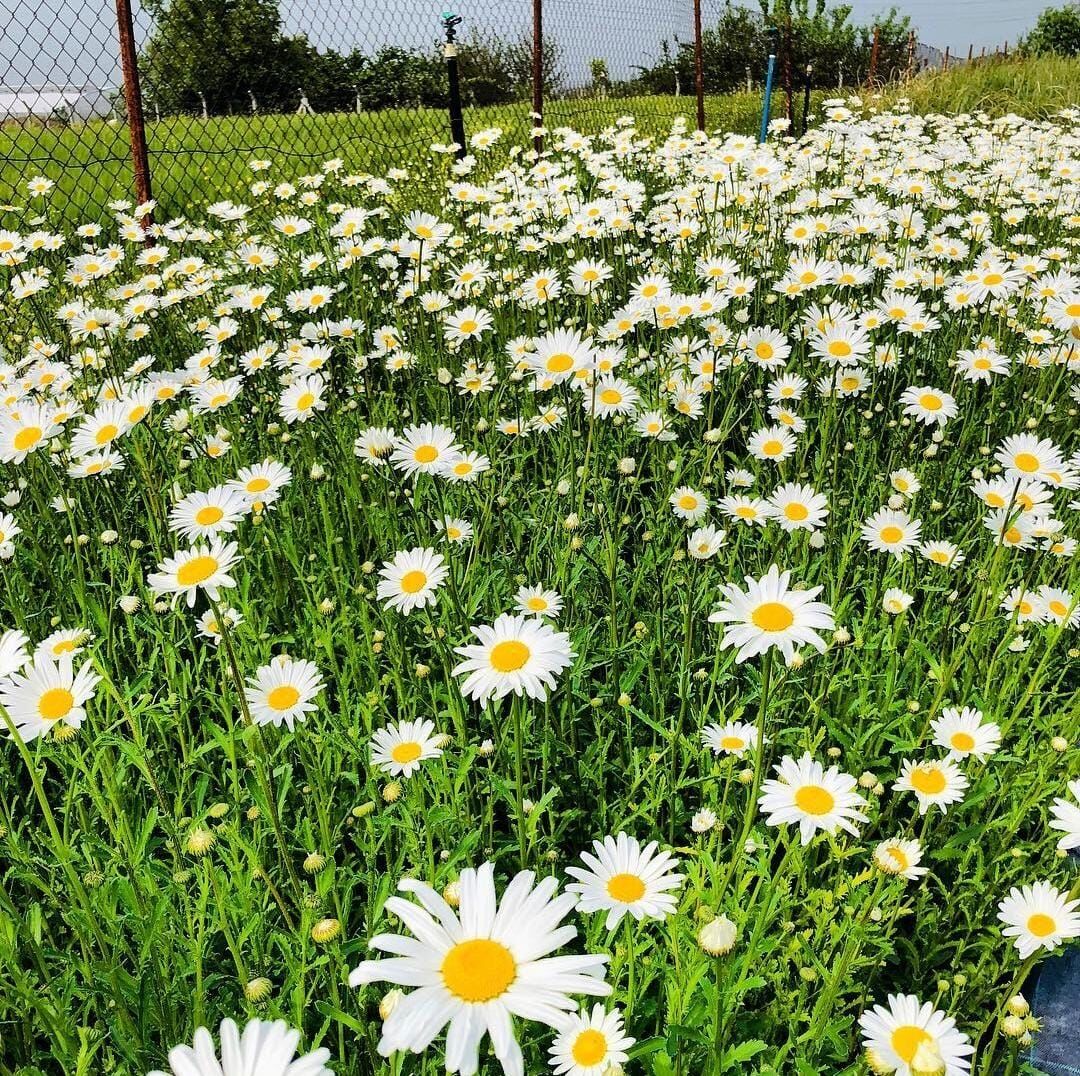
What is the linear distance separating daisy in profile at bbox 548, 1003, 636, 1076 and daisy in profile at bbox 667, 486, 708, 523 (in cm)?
152

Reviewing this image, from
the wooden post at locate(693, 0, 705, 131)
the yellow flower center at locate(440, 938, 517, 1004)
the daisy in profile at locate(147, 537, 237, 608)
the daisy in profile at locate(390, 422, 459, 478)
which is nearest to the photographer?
the yellow flower center at locate(440, 938, 517, 1004)

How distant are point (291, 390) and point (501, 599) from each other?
954 millimetres

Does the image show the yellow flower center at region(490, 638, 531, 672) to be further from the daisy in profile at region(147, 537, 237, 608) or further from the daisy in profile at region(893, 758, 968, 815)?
the daisy in profile at region(893, 758, 968, 815)

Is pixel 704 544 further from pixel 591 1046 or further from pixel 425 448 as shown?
pixel 591 1046

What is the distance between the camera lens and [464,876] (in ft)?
2.94

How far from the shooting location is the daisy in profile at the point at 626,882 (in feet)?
3.87

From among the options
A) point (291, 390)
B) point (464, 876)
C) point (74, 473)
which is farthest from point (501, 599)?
point (464, 876)

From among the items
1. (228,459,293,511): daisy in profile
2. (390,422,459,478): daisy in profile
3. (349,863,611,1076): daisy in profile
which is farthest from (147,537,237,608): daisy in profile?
(349,863,611,1076): daisy in profile

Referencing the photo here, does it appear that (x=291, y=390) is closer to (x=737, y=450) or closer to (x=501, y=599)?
(x=501, y=599)

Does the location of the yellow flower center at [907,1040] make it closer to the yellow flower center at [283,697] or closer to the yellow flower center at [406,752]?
the yellow flower center at [406,752]

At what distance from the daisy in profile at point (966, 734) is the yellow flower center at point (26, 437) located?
2.18 meters

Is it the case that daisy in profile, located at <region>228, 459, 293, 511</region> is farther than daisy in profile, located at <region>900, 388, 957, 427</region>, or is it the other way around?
daisy in profile, located at <region>900, 388, 957, 427</region>

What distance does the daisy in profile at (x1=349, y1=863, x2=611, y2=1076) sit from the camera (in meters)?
0.75

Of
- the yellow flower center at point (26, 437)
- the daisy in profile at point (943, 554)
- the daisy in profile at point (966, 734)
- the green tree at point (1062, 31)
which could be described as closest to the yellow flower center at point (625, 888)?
the daisy in profile at point (966, 734)
